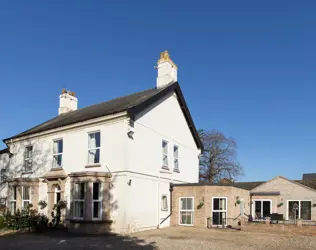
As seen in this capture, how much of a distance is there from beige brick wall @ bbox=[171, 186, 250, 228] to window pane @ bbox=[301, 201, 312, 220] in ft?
32.6

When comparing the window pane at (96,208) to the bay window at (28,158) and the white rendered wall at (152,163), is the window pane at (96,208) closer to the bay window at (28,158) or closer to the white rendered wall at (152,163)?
the white rendered wall at (152,163)

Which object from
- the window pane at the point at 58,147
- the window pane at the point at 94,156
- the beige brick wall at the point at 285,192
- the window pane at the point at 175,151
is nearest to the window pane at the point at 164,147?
the window pane at the point at 175,151

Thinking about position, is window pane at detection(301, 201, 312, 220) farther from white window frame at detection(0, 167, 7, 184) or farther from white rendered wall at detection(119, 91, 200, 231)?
white window frame at detection(0, 167, 7, 184)

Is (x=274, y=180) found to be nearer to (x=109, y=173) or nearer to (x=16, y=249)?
(x=109, y=173)

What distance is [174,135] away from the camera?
22.9 meters

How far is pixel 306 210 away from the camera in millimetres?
27766

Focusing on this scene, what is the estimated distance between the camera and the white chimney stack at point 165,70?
23.4m

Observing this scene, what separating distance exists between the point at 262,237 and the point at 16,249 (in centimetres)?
1093

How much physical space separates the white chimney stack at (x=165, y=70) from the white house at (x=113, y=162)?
22 millimetres

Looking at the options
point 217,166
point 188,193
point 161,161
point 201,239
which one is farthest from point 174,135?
point 217,166

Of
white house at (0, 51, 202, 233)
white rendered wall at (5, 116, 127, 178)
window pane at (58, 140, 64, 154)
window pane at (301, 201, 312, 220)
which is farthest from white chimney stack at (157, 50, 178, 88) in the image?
window pane at (301, 201, 312, 220)

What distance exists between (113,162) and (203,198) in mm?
6151

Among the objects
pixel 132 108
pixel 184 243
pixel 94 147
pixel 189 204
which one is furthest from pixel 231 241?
pixel 94 147

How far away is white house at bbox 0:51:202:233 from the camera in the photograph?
1716 cm
